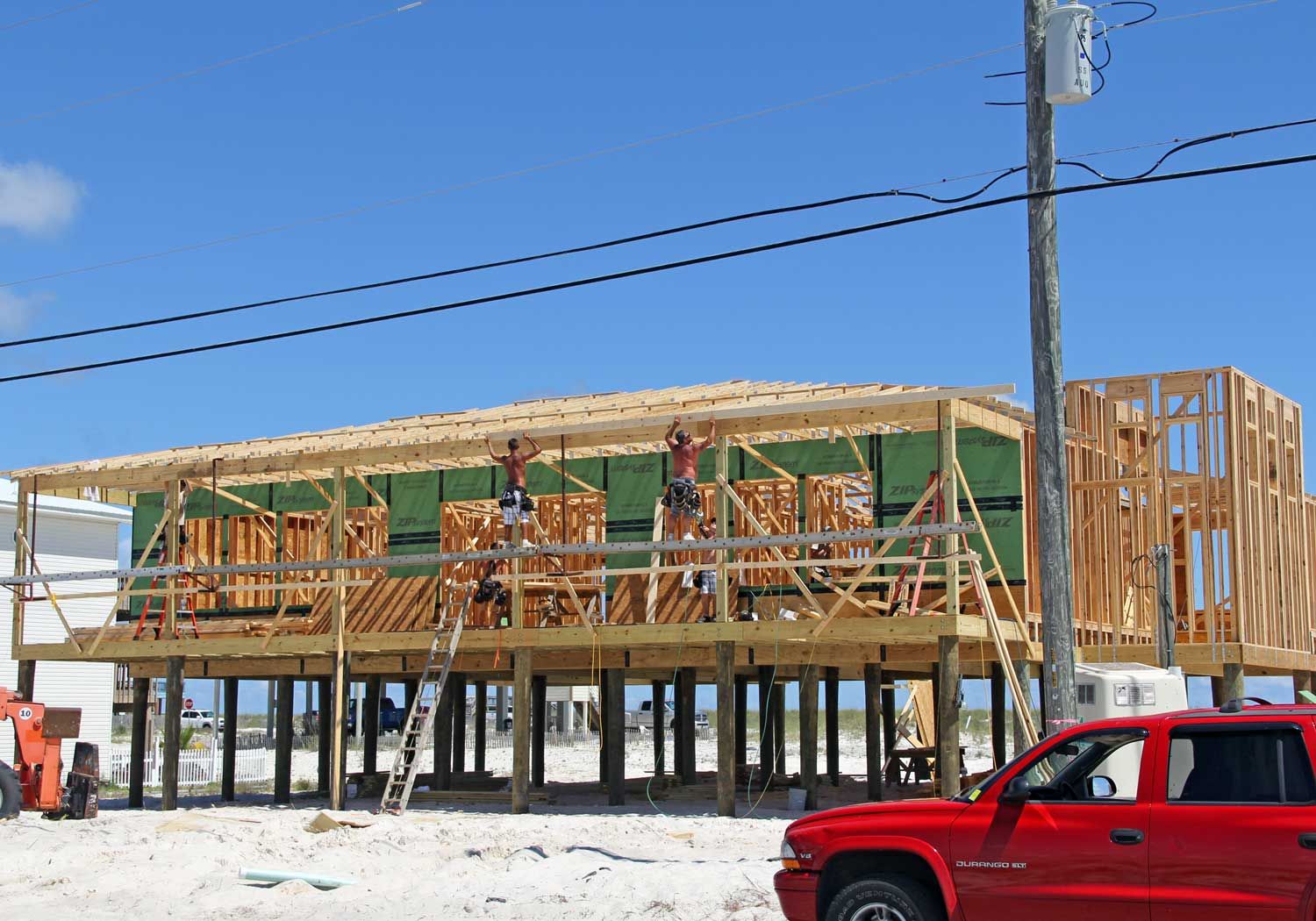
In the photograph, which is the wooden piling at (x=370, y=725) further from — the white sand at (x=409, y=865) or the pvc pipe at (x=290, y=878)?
the pvc pipe at (x=290, y=878)

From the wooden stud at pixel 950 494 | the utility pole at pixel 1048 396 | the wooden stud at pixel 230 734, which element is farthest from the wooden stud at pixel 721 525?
Result: the wooden stud at pixel 230 734

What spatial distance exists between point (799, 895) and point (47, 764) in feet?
48.9

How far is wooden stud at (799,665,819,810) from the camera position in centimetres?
2184

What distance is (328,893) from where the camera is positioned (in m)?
15.4

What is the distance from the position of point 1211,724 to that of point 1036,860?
1.30 metres

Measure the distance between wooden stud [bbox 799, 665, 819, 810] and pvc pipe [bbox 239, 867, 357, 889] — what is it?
25.4 ft

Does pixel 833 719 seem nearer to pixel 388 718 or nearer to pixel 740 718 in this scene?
pixel 740 718

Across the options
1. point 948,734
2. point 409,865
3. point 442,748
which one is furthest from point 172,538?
point 948,734

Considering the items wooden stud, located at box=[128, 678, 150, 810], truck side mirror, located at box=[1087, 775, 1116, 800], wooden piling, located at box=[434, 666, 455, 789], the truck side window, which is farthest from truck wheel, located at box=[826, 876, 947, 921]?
wooden stud, located at box=[128, 678, 150, 810]

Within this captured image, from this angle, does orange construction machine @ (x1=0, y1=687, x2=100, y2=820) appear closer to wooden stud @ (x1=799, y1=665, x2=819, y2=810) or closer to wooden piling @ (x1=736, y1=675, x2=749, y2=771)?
wooden stud @ (x1=799, y1=665, x2=819, y2=810)

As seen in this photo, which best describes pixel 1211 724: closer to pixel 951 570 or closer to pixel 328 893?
pixel 328 893

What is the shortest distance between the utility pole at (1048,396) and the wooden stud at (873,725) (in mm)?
10344

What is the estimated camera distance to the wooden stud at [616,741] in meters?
23.6

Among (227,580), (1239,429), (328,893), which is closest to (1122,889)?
(328,893)
